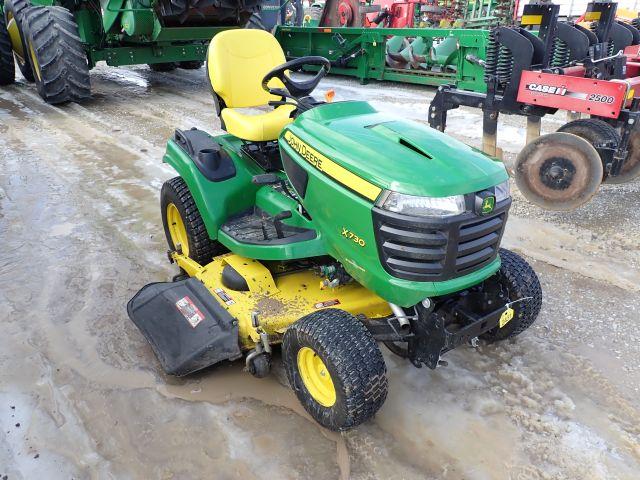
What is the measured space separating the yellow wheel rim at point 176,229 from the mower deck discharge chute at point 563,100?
268 cm

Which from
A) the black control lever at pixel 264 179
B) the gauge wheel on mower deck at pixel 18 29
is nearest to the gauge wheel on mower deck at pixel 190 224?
the black control lever at pixel 264 179

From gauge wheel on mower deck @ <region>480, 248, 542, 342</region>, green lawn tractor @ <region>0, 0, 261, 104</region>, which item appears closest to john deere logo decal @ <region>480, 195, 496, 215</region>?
gauge wheel on mower deck @ <region>480, 248, 542, 342</region>

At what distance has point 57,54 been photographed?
687 centimetres

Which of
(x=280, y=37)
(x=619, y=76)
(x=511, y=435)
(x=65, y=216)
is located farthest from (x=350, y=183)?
(x=280, y=37)

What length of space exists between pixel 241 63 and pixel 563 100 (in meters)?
2.66

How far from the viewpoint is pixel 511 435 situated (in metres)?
2.09

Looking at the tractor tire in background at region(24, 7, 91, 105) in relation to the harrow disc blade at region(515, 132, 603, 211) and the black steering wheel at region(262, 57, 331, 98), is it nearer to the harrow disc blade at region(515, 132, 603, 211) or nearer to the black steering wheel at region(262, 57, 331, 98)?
the black steering wheel at region(262, 57, 331, 98)

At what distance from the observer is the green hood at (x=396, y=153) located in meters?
1.84

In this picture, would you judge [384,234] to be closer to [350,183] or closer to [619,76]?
[350,183]

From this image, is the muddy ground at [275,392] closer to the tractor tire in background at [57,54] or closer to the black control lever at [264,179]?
the black control lever at [264,179]

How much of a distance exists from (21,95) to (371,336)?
804cm

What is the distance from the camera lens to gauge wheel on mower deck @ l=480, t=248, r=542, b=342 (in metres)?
2.32

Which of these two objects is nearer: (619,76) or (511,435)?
(511,435)

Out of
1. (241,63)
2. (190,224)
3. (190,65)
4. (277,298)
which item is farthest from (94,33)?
(277,298)
